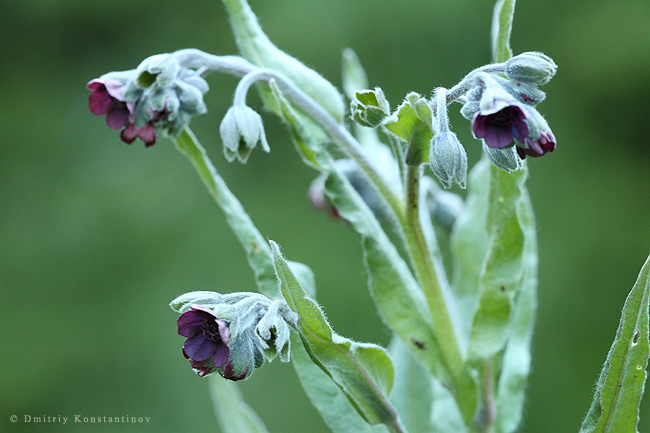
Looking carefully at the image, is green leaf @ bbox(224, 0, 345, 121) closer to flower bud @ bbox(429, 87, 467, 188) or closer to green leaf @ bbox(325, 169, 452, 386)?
green leaf @ bbox(325, 169, 452, 386)

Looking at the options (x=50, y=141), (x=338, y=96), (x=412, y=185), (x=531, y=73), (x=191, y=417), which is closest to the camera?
(x=531, y=73)

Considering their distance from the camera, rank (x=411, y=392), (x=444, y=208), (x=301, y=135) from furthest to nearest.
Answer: (x=444, y=208)
(x=411, y=392)
(x=301, y=135)

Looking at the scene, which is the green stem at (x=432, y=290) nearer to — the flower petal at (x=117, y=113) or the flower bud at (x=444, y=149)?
the flower bud at (x=444, y=149)

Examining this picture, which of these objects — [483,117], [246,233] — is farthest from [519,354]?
[483,117]

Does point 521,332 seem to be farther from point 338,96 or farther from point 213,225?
point 213,225

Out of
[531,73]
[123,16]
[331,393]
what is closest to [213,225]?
[123,16]

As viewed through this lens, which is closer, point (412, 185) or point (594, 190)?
point (412, 185)

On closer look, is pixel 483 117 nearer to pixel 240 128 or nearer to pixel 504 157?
pixel 504 157
